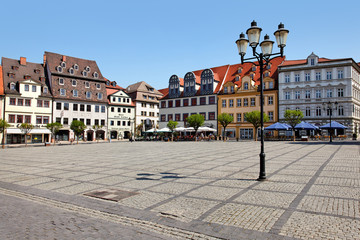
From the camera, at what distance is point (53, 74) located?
53188 millimetres

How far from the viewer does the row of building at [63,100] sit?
A: 47.7 metres

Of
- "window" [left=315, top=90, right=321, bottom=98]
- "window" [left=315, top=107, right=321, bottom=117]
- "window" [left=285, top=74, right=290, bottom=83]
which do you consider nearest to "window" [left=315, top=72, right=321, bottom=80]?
"window" [left=315, top=90, right=321, bottom=98]

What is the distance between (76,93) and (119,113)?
37.2 feet

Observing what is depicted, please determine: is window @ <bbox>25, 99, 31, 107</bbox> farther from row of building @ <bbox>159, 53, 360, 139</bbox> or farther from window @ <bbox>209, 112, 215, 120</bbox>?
window @ <bbox>209, 112, 215, 120</bbox>

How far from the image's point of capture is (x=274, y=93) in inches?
2063

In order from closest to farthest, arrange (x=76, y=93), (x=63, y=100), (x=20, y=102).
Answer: (x=20, y=102), (x=63, y=100), (x=76, y=93)

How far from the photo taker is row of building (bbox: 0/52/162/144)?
1876 inches

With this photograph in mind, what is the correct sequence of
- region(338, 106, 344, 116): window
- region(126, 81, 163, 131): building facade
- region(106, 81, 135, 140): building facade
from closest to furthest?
1. region(338, 106, 344, 116): window
2. region(106, 81, 135, 140): building facade
3. region(126, 81, 163, 131): building facade

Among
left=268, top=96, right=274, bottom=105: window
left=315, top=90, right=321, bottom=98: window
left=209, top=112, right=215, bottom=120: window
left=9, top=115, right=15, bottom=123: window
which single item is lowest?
left=9, top=115, right=15, bottom=123: window

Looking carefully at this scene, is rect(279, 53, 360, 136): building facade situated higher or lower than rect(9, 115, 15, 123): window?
higher

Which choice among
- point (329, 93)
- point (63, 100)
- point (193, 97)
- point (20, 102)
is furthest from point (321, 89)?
point (20, 102)

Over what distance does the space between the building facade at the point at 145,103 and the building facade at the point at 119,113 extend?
6.33 ft

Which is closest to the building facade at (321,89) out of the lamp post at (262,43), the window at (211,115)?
the window at (211,115)

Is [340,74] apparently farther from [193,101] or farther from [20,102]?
[20,102]
